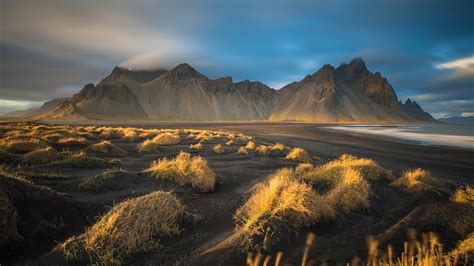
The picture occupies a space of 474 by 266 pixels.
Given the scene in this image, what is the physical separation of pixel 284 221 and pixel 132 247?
342 cm

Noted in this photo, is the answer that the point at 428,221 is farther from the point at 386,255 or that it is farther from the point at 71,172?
the point at 71,172

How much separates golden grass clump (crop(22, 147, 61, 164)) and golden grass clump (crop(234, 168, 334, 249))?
39.0ft

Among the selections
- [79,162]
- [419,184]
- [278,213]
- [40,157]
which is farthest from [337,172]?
[40,157]

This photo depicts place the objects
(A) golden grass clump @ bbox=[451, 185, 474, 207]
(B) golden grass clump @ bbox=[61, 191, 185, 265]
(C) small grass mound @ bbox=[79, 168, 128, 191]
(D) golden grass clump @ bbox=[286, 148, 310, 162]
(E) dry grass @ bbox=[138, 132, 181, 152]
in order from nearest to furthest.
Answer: (B) golden grass clump @ bbox=[61, 191, 185, 265] → (A) golden grass clump @ bbox=[451, 185, 474, 207] → (C) small grass mound @ bbox=[79, 168, 128, 191] → (D) golden grass clump @ bbox=[286, 148, 310, 162] → (E) dry grass @ bbox=[138, 132, 181, 152]

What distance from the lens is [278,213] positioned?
6.38 meters

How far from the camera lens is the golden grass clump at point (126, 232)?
5027 millimetres

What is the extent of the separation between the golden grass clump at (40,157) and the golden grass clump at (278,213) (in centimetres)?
1189

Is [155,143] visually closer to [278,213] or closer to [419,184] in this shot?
[278,213]

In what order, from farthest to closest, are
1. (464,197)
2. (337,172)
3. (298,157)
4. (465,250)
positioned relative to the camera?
1. (298,157)
2. (337,172)
3. (464,197)
4. (465,250)

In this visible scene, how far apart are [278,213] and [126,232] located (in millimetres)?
3427

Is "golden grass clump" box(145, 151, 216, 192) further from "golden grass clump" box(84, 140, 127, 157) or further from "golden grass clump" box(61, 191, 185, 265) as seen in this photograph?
"golden grass clump" box(84, 140, 127, 157)

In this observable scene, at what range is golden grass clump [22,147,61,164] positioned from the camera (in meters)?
13.4

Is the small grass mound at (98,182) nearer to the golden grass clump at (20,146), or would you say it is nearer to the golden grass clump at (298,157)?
the golden grass clump at (20,146)

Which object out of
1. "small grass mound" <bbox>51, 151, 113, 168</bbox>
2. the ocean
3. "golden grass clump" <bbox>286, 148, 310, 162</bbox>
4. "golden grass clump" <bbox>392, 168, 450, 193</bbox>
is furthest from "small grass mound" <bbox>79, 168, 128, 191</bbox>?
the ocean
